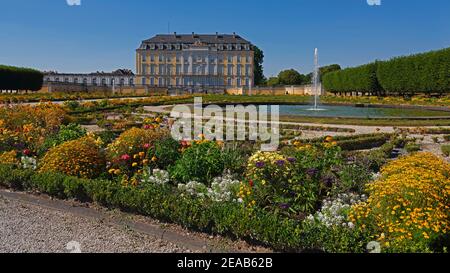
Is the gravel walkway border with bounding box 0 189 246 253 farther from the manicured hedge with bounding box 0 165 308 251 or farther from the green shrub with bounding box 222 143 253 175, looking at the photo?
the green shrub with bounding box 222 143 253 175

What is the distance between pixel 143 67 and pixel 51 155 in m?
60.5

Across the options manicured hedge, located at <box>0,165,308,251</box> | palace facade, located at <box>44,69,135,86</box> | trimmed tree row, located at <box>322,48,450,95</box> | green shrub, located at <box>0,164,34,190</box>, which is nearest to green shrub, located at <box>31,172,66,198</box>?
manicured hedge, located at <box>0,165,308,251</box>

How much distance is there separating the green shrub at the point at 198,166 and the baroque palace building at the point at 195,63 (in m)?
58.5

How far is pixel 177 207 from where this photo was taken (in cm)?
400

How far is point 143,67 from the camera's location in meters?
64.1

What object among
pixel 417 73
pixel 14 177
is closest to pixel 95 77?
pixel 417 73

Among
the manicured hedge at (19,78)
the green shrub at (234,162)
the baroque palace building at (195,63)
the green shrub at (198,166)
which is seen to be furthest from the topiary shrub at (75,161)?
the baroque palace building at (195,63)

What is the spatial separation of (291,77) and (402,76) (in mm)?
38290

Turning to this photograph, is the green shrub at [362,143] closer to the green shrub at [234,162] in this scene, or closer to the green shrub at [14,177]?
the green shrub at [234,162]

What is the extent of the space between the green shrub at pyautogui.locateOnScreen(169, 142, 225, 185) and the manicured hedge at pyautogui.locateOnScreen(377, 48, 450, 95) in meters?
26.2

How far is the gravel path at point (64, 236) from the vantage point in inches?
139

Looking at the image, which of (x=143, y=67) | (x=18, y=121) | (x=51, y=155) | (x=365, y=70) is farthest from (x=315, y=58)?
(x=143, y=67)

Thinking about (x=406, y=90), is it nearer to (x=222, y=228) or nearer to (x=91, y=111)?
(x=91, y=111)

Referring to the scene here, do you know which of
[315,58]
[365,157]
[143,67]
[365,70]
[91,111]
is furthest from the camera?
[143,67]
